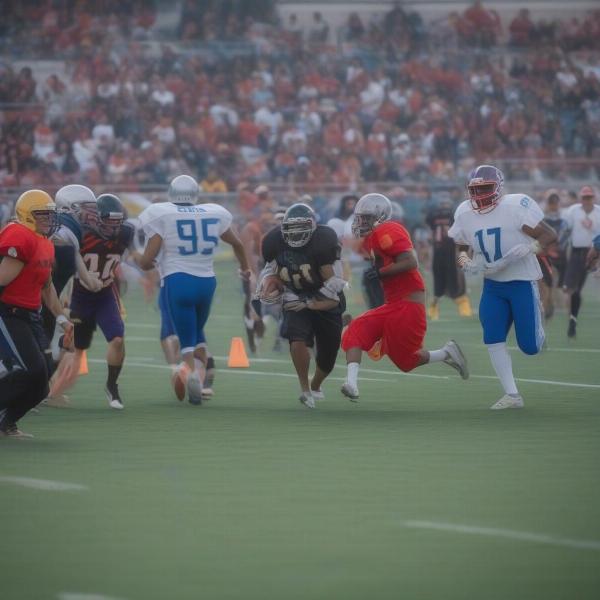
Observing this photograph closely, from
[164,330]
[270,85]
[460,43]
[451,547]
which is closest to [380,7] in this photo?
[460,43]

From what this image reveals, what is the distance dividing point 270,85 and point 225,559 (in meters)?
28.4

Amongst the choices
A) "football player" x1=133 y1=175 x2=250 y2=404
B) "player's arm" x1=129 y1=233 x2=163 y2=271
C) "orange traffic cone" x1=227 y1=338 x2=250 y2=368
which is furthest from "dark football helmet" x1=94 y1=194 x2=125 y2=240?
"orange traffic cone" x1=227 y1=338 x2=250 y2=368

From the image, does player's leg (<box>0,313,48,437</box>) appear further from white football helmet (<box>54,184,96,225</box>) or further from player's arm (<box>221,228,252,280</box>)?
player's arm (<box>221,228,252,280</box>)

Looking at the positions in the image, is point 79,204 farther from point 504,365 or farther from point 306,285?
point 504,365

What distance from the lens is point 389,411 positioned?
38.2 ft

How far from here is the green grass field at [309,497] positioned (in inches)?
236

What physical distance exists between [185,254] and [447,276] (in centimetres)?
1053

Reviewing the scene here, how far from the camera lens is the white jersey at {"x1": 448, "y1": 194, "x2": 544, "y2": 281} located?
1168 cm

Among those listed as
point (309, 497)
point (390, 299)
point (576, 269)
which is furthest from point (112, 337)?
point (576, 269)

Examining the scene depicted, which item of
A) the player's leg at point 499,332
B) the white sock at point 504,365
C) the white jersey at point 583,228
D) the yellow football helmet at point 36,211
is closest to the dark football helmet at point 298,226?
the player's leg at point 499,332

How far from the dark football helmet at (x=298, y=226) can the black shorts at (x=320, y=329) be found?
0.54m

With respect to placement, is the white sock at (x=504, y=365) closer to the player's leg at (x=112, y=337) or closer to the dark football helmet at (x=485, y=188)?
the dark football helmet at (x=485, y=188)

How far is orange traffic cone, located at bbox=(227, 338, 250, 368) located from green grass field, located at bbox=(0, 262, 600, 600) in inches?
81.7

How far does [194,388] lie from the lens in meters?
12.1
